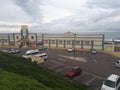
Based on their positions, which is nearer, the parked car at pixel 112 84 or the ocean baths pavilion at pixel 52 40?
the parked car at pixel 112 84

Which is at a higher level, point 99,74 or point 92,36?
point 92,36

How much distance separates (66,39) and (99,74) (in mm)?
37038

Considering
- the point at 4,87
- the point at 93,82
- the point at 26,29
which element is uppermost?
the point at 26,29

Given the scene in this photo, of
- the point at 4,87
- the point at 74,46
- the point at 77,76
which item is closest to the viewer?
the point at 4,87

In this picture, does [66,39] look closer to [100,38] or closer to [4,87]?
[100,38]

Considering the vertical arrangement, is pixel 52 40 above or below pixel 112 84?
above

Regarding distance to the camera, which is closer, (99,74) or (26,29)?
(99,74)

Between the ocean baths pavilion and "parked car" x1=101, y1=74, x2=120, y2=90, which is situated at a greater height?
the ocean baths pavilion

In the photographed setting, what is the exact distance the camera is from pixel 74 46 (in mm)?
64812

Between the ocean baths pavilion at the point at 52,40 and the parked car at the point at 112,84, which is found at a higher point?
the ocean baths pavilion at the point at 52,40

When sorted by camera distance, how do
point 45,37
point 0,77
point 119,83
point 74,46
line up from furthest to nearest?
1. point 45,37
2. point 74,46
3. point 119,83
4. point 0,77

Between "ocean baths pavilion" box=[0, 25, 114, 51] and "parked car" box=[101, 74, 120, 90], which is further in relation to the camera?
"ocean baths pavilion" box=[0, 25, 114, 51]

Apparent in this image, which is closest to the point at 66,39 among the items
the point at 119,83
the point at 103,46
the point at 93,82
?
the point at 103,46

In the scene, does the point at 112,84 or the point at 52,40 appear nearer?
the point at 112,84
